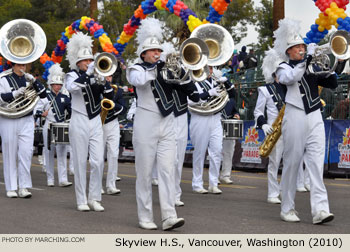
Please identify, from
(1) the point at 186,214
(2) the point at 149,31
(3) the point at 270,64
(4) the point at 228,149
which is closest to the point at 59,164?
(4) the point at 228,149

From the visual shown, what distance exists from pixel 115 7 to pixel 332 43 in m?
26.2

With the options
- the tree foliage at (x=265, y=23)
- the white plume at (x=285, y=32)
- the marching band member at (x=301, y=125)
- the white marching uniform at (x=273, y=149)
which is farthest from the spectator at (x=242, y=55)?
the tree foliage at (x=265, y=23)

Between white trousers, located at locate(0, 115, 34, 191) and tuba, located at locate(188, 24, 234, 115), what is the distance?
2.72 meters

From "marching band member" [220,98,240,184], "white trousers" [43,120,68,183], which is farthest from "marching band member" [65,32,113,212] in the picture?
"marching band member" [220,98,240,184]

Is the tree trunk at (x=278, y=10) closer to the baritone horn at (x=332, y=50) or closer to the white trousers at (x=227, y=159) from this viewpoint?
the white trousers at (x=227, y=159)

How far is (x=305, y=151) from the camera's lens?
32.0 feet

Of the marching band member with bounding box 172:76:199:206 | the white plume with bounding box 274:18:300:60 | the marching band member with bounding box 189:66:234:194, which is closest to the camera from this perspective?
the white plume with bounding box 274:18:300:60

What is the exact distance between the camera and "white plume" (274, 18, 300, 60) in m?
9.99

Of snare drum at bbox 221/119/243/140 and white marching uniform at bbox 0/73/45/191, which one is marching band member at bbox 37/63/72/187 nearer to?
white marching uniform at bbox 0/73/45/191

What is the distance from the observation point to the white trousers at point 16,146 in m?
12.7

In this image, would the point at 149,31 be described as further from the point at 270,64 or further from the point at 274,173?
the point at 274,173

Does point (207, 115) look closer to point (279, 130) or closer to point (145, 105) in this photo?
point (279, 130)

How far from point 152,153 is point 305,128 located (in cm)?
188

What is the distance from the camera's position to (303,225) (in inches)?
373
